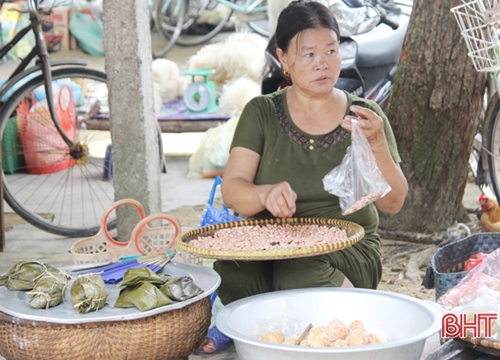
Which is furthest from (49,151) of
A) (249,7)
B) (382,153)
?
(249,7)

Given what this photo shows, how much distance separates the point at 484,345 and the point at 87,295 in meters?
1.02

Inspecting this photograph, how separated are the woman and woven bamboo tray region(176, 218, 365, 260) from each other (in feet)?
0.26

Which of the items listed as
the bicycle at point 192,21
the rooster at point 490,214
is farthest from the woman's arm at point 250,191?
the bicycle at point 192,21

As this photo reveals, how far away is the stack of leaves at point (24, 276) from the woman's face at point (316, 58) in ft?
3.33

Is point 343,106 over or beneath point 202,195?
over

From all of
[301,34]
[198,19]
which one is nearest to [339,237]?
[301,34]

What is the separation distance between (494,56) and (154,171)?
6.02ft

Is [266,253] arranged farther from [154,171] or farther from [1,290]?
[154,171]

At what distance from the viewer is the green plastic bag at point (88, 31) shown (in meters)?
11.2

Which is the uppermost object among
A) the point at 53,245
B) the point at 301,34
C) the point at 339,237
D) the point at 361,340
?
the point at 301,34

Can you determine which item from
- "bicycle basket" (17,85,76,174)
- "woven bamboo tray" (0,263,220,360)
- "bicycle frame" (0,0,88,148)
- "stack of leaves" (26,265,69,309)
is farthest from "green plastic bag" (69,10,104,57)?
"woven bamboo tray" (0,263,220,360)

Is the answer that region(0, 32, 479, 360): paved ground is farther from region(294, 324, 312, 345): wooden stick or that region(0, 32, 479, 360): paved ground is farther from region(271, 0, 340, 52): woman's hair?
region(271, 0, 340, 52): woman's hair

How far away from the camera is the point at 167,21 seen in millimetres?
11719

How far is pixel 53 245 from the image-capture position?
4.23 metres
